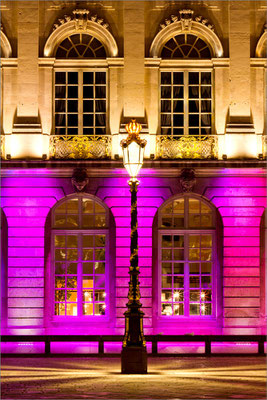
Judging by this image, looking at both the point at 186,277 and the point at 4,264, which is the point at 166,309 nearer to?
the point at 186,277

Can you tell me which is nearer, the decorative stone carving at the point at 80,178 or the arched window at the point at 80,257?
the decorative stone carving at the point at 80,178

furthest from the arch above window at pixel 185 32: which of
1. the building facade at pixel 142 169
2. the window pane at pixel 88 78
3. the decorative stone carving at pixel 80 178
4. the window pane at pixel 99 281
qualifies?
the window pane at pixel 99 281

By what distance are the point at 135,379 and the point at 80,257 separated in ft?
35.7

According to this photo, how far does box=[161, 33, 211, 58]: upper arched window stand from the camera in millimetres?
30281

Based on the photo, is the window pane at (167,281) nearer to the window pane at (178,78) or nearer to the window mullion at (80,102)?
the window mullion at (80,102)

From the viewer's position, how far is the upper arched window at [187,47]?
30.3 metres

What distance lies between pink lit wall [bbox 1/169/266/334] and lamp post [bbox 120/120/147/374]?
25.1 ft

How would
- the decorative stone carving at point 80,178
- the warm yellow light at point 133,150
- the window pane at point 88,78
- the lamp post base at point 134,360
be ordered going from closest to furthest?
the lamp post base at point 134,360 → the warm yellow light at point 133,150 → the decorative stone carving at point 80,178 → the window pane at point 88,78

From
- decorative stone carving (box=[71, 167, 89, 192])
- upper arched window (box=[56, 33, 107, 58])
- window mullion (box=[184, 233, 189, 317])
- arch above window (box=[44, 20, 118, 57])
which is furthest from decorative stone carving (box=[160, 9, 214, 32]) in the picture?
window mullion (box=[184, 233, 189, 317])

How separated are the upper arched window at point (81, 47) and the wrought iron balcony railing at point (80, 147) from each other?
2475mm

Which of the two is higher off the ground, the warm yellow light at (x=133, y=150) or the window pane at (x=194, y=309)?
the warm yellow light at (x=133, y=150)

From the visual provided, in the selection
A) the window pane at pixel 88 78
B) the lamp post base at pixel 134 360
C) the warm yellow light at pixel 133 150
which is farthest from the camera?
the window pane at pixel 88 78

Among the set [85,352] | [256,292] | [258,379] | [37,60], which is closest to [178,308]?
[256,292]

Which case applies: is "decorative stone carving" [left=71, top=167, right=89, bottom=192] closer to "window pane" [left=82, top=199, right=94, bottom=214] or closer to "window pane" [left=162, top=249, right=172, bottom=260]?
"window pane" [left=82, top=199, right=94, bottom=214]
